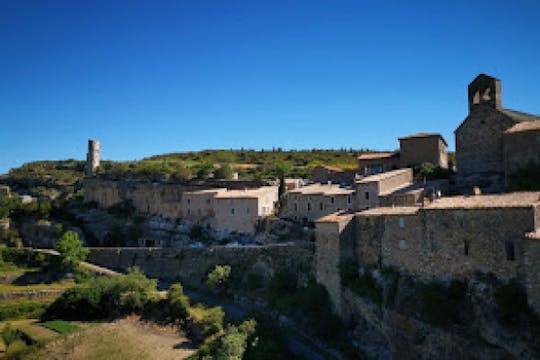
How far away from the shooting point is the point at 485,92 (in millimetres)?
27844

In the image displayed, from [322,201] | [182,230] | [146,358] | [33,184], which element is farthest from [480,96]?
[33,184]

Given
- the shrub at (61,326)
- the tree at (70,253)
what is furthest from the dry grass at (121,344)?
the tree at (70,253)

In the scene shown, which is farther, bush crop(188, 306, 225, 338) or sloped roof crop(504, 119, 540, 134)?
bush crop(188, 306, 225, 338)

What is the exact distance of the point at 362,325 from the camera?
25.2 metres

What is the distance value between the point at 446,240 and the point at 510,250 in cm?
300

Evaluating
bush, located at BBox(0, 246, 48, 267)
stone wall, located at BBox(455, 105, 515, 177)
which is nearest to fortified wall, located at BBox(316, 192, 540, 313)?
stone wall, located at BBox(455, 105, 515, 177)

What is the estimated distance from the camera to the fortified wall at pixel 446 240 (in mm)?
17625

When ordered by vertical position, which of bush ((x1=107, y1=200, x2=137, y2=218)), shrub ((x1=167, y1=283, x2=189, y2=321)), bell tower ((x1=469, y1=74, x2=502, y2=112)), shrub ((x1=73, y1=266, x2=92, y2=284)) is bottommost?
shrub ((x1=167, y1=283, x2=189, y2=321))

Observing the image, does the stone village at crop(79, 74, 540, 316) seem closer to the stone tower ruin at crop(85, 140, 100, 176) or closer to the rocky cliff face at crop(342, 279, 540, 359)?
the rocky cliff face at crop(342, 279, 540, 359)

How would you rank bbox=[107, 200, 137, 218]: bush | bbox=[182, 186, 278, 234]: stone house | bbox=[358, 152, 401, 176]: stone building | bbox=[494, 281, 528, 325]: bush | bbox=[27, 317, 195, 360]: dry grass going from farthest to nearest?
bbox=[107, 200, 137, 218]: bush → bbox=[182, 186, 278, 234]: stone house → bbox=[358, 152, 401, 176]: stone building → bbox=[27, 317, 195, 360]: dry grass → bbox=[494, 281, 528, 325]: bush

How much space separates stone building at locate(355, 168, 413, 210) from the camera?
29.9m

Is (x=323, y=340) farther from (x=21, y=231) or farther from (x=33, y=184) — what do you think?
(x=33, y=184)

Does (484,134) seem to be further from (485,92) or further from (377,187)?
(377,187)

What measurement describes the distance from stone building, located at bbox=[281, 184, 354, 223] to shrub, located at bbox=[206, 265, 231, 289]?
678cm
